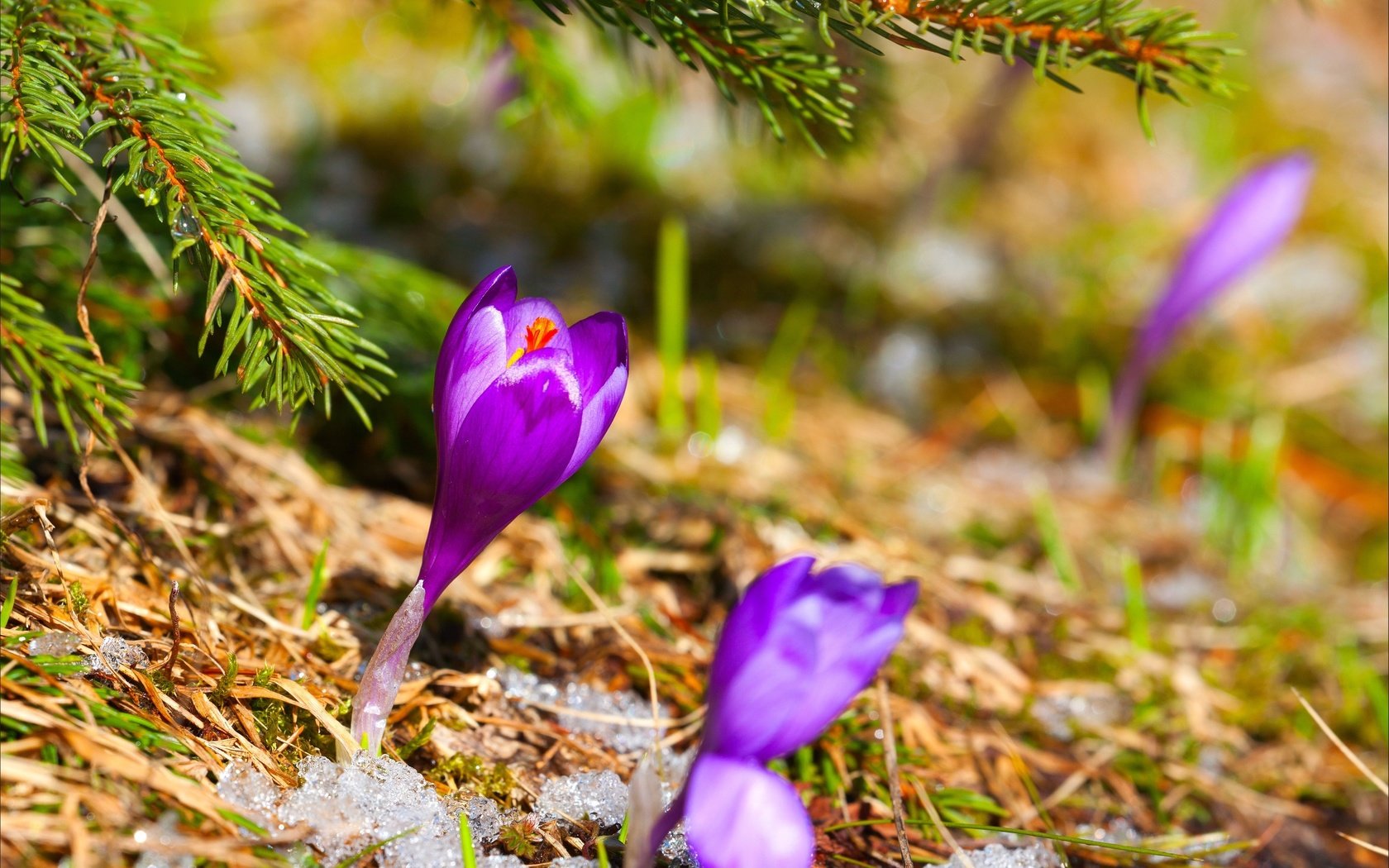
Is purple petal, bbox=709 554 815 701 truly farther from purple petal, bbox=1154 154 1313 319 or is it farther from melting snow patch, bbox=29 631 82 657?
purple petal, bbox=1154 154 1313 319

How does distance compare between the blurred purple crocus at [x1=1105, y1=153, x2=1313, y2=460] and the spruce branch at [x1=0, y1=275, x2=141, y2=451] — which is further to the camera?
the blurred purple crocus at [x1=1105, y1=153, x2=1313, y2=460]

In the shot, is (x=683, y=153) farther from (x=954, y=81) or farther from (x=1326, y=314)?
(x=1326, y=314)

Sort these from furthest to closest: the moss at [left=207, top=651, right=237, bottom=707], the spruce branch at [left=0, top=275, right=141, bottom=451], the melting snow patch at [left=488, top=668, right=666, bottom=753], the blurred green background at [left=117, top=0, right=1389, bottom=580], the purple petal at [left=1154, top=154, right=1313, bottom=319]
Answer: the blurred green background at [left=117, top=0, right=1389, bottom=580] → the purple petal at [left=1154, top=154, right=1313, bottom=319] → the melting snow patch at [left=488, top=668, right=666, bottom=753] → the moss at [left=207, top=651, right=237, bottom=707] → the spruce branch at [left=0, top=275, right=141, bottom=451]

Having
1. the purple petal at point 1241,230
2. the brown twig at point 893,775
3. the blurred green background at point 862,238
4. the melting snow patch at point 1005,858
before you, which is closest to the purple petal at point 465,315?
the brown twig at point 893,775

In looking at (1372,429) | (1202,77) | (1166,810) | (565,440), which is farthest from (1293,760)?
(1372,429)

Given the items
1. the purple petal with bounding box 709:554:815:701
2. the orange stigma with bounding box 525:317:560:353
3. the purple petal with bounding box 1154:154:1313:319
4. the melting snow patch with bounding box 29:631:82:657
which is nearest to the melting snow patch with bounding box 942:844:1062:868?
the purple petal with bounding box 709:554:815:701

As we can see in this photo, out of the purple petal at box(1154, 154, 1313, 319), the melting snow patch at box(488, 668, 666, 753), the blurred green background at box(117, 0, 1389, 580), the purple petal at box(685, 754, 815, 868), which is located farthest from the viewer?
the blurred green background at box(117, 0, 1389, 580)

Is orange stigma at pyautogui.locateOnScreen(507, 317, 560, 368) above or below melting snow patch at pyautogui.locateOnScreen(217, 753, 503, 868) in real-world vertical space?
above
